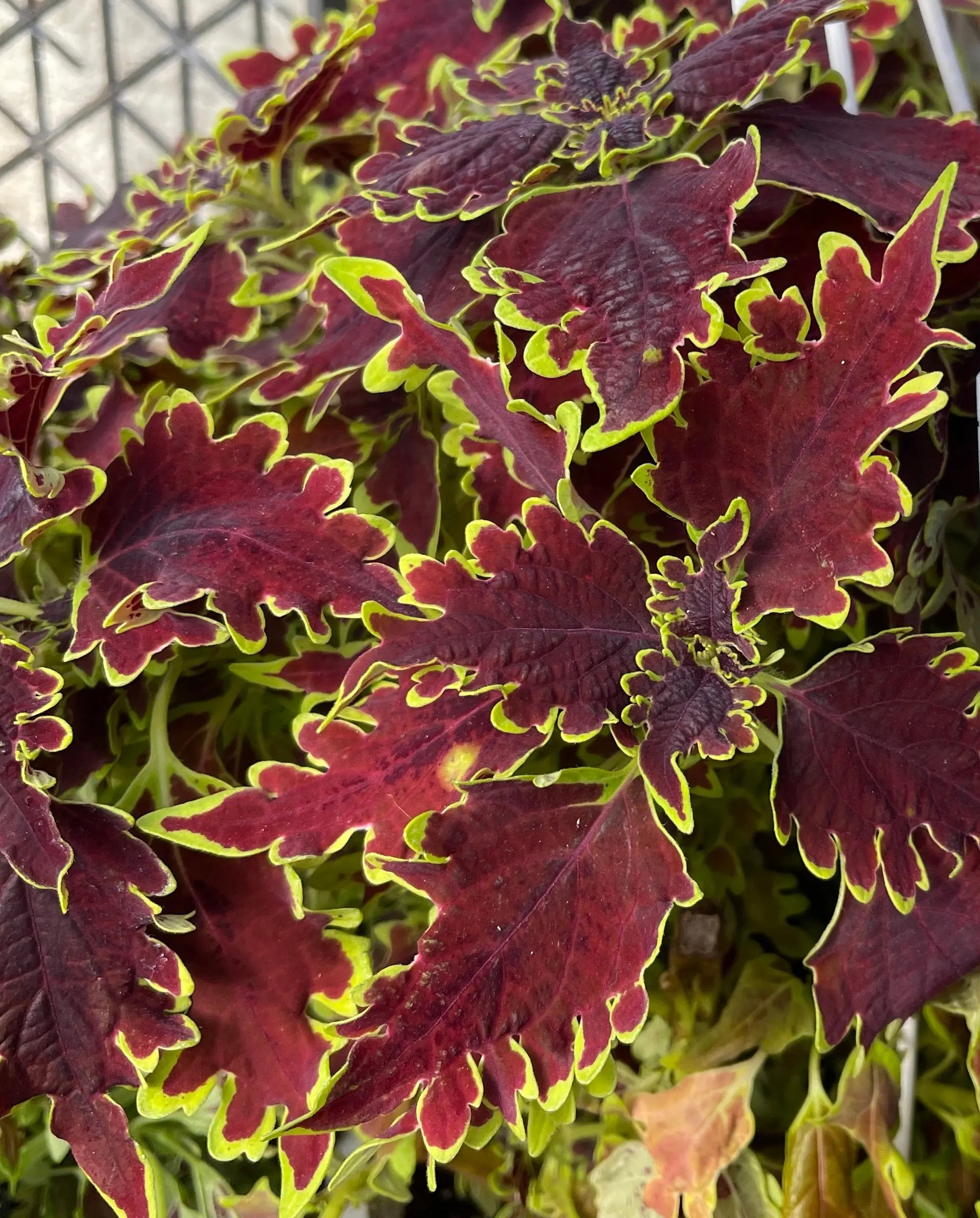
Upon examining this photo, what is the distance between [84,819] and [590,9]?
661 millimetres

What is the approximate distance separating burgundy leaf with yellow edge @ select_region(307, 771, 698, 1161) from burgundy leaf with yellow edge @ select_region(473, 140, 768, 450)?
161 millimetres

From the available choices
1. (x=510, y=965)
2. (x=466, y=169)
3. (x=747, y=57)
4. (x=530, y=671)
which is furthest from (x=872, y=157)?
(x=510, y=965)

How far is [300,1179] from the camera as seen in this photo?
449 mm

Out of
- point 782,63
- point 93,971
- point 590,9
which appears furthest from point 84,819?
point 590,9

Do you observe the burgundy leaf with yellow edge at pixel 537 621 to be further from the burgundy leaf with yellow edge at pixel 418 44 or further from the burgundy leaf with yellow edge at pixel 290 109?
the burgundy leaf with yellow edge at pixel 418 44

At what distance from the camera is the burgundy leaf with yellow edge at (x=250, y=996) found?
0.47 m

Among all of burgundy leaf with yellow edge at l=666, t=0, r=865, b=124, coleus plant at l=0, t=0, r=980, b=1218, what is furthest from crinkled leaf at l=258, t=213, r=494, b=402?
burgundy leaf with yellow edge at l=666, t=0, r=865, b=124

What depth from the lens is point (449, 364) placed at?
1.50 ft

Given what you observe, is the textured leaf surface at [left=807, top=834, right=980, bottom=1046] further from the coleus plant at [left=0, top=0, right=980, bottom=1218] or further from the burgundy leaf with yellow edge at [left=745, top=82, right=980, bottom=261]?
the burgundy leaf with yellow edge at [left=745, top=82, right=980, bottom=261]

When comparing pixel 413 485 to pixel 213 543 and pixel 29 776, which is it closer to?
pixel 213 543

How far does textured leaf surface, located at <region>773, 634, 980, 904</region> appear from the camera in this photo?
415 millimetres

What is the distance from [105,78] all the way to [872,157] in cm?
89

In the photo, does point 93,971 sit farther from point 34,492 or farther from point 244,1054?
point 34,492

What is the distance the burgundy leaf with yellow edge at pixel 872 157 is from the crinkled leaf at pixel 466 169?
110 mm
